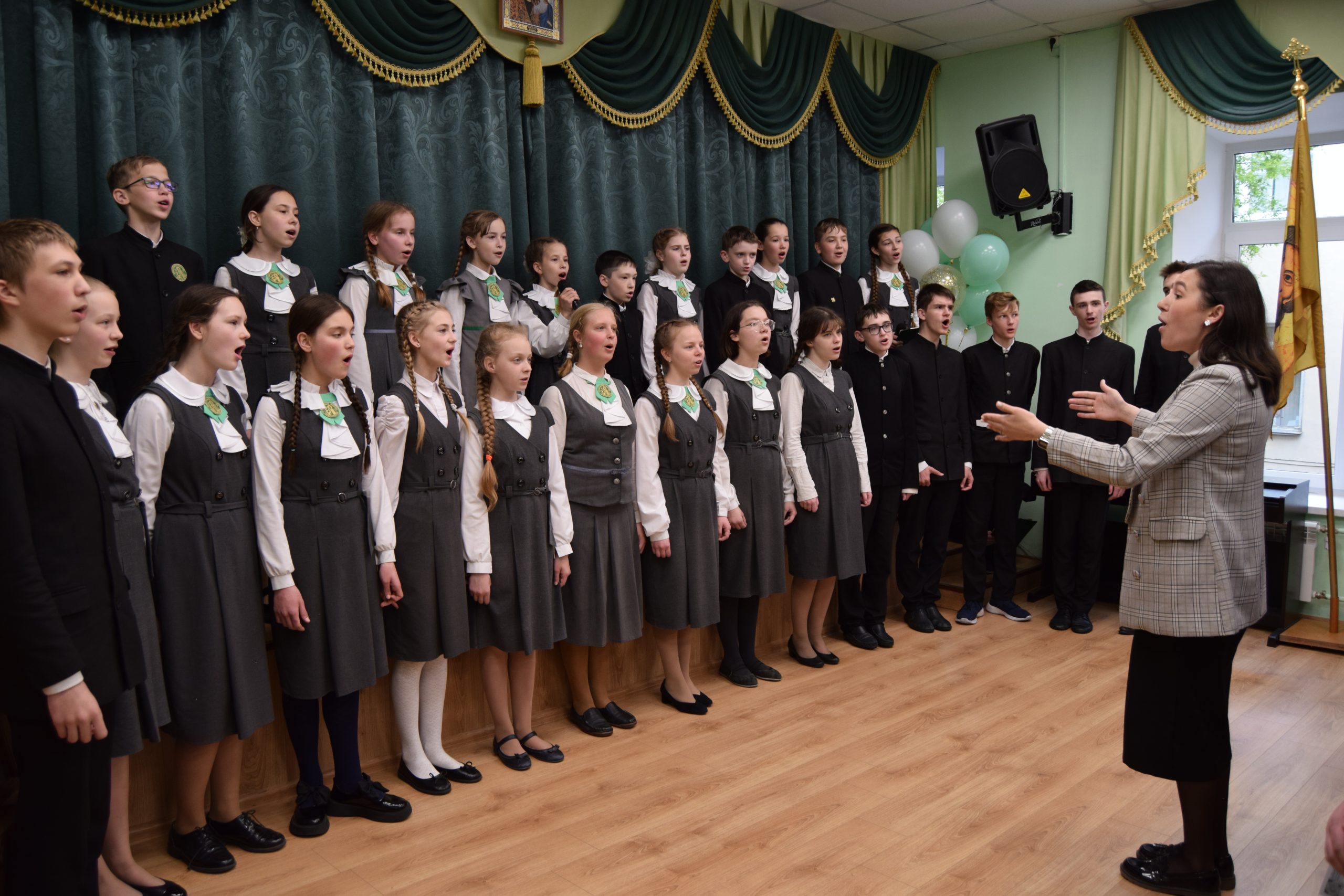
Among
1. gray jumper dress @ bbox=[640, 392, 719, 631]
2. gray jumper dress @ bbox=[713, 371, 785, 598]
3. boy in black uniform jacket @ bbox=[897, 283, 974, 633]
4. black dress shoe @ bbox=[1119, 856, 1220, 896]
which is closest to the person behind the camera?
black dress shoe @ bbox=[1119, 856, 1220, 896]

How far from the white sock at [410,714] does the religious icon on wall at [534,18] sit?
8.24 ft

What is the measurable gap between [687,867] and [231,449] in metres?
1.47

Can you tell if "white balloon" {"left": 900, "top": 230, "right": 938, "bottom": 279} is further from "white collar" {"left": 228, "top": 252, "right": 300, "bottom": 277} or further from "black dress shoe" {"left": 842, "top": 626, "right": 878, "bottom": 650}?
"white collar" {"left": 228, "top": 252, "right": 300, "bottom": 277}

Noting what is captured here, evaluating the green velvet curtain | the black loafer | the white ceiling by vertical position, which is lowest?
the black loafer

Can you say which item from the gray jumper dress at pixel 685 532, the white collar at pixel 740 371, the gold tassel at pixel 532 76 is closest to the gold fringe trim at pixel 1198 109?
the white collar at pixel 740 371

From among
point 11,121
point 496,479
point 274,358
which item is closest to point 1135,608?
point 496,479

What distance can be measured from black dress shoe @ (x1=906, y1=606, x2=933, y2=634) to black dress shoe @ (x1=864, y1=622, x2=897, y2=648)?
0.20 meters

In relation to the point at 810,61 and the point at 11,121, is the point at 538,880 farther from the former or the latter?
the point at 810,61

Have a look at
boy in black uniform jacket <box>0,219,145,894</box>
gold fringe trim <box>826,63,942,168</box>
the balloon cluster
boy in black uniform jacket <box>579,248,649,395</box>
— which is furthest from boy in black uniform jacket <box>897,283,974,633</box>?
boy in black uniform jacket <box>0,219,145,894</box>

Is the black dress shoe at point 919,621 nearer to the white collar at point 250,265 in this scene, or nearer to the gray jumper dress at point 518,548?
the gray jumper dress at point 518,548

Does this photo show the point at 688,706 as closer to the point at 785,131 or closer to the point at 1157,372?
the point at 1157,372

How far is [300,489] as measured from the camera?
2.46m

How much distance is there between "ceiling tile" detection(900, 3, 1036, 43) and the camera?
203 inches

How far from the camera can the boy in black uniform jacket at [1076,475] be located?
177 inches
